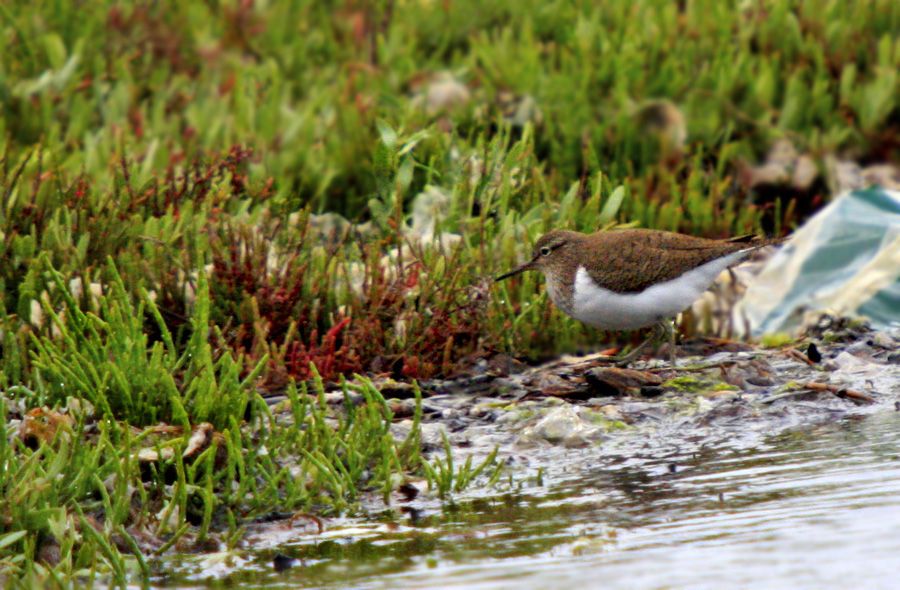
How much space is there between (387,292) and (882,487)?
115 inches

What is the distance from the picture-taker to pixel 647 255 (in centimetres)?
684

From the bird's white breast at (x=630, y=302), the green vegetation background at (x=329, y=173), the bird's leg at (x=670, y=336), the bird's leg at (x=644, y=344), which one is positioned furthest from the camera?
the bird's leg at (x=644, y=344)

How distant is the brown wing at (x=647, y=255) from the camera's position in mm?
6730

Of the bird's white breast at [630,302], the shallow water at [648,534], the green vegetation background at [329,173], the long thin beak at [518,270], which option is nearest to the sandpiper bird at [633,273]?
the bird's white breast at [630,302]

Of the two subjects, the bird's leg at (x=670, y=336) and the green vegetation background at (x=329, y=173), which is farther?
the bird's leg at (x=670, y=336)

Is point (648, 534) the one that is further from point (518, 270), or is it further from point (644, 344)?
point (518, 270)

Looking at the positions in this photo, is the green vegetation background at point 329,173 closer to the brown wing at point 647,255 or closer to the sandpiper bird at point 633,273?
the sandpiper bird at point 633,273

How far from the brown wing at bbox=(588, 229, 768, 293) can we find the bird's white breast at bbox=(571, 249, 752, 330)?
1.2 inches

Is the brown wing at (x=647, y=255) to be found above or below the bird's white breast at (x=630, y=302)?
above

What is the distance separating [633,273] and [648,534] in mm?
2429

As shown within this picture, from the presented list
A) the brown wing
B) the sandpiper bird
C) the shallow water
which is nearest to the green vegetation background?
the shallow water

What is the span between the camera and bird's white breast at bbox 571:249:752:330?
22.0 ft

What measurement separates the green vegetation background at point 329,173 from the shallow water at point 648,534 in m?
0.35

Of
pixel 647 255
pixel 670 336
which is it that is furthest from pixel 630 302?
pixel 670 336
